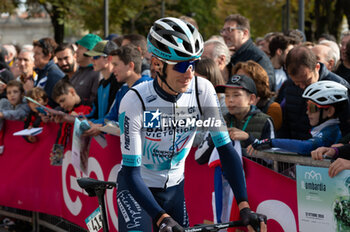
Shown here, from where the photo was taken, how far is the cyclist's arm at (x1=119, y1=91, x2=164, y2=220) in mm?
3187

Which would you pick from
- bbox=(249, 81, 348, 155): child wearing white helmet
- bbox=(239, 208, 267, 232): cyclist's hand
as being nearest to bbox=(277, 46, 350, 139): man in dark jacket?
bbox=(249, 81, 348, 155): child wearing white helmet

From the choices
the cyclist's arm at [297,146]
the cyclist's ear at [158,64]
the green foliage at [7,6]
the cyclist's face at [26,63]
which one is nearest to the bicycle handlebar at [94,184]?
the cyclist's ear at [158,64]

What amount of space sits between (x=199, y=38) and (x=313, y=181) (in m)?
1.30

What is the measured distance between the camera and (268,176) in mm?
4164

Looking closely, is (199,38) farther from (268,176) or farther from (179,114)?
(268,176)

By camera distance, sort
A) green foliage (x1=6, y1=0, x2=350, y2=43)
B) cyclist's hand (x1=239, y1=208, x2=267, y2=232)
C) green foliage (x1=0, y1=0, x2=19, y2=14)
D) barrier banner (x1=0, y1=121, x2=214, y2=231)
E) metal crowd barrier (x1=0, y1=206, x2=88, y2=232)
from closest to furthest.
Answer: cyclist's hand (x1=239, y1=208, x2=267, y2=232) → barrier banner (x1=0, y1=121, x2=214, y2=231) → metal crowd barrier (x1=0, y1=206, x2=88, y2=232) → green foliage (x1=0, y1=0, x2=19, y2=14) → green foliage (x1=6, y1=0, x2=350, y2=43)

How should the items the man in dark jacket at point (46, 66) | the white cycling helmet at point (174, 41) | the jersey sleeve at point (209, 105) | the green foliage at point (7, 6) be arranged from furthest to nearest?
the green foliage at point (7, 6) → the man in dark jacket at point (46, 66) → the jersey sleeve at point (209, 105) → the white cycling helmet at point (174, 41)

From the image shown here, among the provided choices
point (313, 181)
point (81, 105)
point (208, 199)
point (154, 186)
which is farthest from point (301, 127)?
point (81, 105)

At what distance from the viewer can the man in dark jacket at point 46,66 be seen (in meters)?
8.13

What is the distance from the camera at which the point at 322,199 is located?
3652 mm

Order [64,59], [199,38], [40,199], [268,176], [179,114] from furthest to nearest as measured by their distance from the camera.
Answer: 1. [64,59]
2. [40,199]
3. [268,176]
4. [179,114]
5. [199,38]

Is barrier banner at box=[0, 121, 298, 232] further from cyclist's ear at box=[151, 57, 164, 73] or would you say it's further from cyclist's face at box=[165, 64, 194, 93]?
cyclist's ear at box=[151, 57, 164, 73]

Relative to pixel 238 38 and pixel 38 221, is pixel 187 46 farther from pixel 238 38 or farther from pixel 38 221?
pixel 38 221

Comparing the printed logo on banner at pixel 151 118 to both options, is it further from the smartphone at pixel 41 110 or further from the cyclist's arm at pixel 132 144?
the smartphone at pixel 41 110
